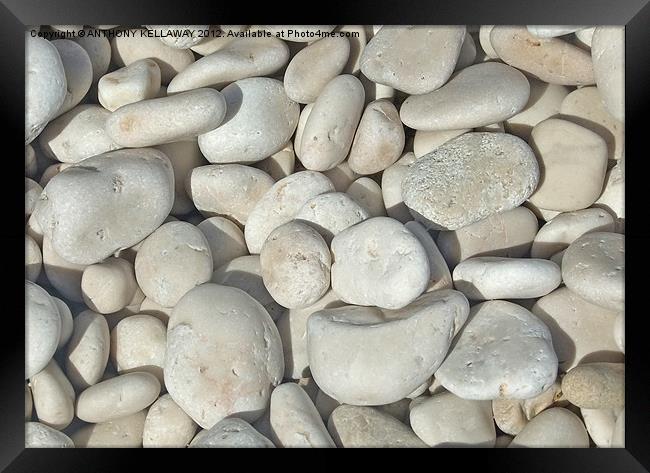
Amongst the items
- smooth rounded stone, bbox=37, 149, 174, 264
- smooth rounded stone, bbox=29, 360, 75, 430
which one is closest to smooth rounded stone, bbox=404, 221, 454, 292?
smooth rounded stone, bbox=37, 149, 174, 264

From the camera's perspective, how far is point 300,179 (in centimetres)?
121

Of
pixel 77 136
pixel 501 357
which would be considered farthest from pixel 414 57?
pixel 77 136

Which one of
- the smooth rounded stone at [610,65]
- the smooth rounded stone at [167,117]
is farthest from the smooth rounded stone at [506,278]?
the smooth rounded stone at [167,117]

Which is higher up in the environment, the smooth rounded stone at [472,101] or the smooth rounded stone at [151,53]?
the smooth rounded stone at [151,53]

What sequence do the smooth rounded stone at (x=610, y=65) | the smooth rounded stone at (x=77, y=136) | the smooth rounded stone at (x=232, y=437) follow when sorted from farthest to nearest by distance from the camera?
the smooth rounded stone at (x=77, y=136) → the smooth rounded stone at (x=610, y=65) → the smooth rounded stone at (x=232, y=437)

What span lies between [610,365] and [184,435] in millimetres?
773

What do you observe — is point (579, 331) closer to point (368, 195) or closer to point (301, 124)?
point (368, 195)

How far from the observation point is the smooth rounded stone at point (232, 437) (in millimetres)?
1023

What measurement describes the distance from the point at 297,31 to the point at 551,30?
0.47 meters

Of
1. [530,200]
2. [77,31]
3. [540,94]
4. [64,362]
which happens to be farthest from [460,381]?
[77,31]

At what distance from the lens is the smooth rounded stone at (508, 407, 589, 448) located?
108cm

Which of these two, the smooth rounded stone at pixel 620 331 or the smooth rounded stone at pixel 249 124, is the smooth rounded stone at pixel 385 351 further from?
the smooth rounded stone at pixel 249 124

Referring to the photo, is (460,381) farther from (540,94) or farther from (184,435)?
(540,94)
